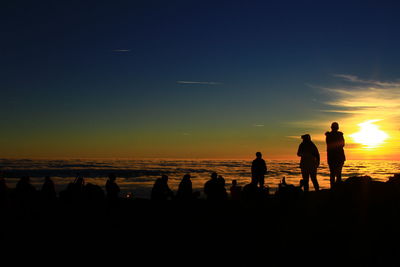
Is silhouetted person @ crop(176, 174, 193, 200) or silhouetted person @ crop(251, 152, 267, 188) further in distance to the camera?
silhouetted person @ crop(251, 152, 267, 188)

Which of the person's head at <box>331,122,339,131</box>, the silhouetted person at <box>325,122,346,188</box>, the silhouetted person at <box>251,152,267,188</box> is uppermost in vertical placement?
the person's head at <box>331,122,339,131</box>

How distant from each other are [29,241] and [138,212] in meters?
4.85

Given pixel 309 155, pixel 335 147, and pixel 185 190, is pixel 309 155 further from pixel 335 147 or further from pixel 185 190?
pixel 185 190

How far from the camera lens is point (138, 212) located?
14.3 metres

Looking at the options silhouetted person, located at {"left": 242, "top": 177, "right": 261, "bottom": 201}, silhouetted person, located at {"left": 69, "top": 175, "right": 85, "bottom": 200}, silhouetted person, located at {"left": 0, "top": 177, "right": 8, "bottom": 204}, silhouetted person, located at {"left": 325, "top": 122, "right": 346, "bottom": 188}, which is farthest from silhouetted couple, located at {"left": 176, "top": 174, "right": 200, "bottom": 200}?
silhouetted person, located at {"left": 0, "top": 177, "right": 8, "bottom": 204}

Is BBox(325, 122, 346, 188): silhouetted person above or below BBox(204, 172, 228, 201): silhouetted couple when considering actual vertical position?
above

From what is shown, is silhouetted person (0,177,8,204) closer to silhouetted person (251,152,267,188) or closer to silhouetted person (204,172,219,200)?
silhouetted person (204,172,219,200)

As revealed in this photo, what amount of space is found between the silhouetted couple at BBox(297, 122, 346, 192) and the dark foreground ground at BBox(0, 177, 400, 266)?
835 mm

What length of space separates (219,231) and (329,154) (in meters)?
6.33

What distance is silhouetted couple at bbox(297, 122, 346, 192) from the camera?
1466 centimetres

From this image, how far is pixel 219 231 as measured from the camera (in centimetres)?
1085

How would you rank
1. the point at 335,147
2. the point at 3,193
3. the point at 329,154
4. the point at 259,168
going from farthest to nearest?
1. the point at 259,168
2. the point at 329,154
3. the point at 335,147
4. the point at 3,193

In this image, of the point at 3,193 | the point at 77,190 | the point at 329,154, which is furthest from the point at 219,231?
the point at 3,193

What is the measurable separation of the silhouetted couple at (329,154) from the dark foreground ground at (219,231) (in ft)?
2.74
